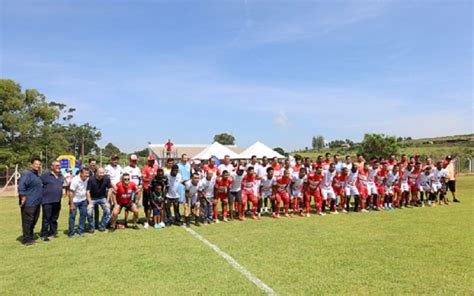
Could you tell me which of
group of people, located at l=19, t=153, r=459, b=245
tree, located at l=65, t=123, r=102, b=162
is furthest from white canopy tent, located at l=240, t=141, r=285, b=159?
tree, located at l=65, t=123, r=102, b=162

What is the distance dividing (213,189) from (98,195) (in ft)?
11.2

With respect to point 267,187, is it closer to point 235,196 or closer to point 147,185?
point 235,196

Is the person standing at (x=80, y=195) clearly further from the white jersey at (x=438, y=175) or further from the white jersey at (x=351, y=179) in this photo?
the white jersey at (x=438, y=175)

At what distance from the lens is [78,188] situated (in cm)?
912

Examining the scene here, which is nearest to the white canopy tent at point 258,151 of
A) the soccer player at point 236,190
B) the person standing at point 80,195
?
the soccer player at point 236,190

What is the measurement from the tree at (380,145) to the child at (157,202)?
36632mm

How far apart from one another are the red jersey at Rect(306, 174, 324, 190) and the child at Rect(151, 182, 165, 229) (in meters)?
5.25

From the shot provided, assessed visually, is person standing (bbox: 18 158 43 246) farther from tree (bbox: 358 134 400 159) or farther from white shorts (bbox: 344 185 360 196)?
tree (bbox: 358 134 400 159)

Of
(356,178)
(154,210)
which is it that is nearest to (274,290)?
(154,210)

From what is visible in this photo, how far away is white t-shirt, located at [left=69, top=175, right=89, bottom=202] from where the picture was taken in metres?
9.09

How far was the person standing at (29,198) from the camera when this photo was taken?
8.28 metres

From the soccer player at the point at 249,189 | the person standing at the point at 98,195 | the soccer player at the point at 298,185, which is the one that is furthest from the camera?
the soccer player at the point at 298,185

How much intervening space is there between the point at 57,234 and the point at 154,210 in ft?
8.55

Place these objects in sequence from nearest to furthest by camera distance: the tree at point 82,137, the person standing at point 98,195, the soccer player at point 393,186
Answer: the person standing at point 98,195
the soccer player at point 393,186
the tree at point 82,137
